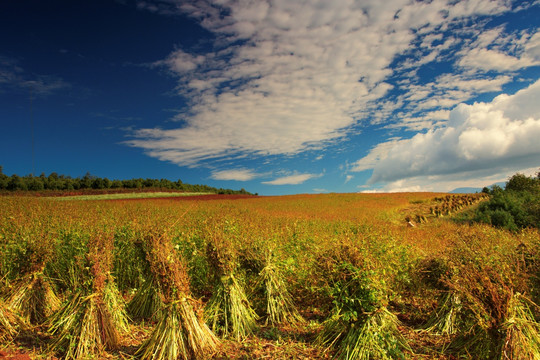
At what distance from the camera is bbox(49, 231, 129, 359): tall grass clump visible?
4.50m

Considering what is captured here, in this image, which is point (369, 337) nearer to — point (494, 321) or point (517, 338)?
point (494, 321)

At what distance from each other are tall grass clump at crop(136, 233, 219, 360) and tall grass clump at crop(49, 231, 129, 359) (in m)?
0.71

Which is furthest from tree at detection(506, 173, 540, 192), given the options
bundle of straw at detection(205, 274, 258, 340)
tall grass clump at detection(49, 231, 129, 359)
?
tall grass clump at detection(49, 231, 129, 359)

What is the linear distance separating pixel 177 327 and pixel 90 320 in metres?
1.50

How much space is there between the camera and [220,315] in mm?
5082

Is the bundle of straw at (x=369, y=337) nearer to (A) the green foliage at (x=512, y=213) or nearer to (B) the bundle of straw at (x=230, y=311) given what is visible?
(B) the bundle of straw at (x=230, y=311)

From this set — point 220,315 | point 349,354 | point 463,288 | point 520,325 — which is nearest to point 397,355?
point 349,354

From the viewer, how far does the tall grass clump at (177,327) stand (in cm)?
414

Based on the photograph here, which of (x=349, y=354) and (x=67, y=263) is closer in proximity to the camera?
(x=349, y=354)

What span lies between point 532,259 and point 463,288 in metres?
2.74

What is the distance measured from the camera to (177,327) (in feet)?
13.7

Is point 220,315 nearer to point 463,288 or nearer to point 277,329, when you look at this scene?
point 277,329

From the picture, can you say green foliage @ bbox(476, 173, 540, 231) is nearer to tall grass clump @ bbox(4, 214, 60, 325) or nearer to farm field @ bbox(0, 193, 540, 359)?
farm field @ bbox(0, 193, 540, 359)

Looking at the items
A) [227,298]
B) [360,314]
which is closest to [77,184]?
[227,298]
